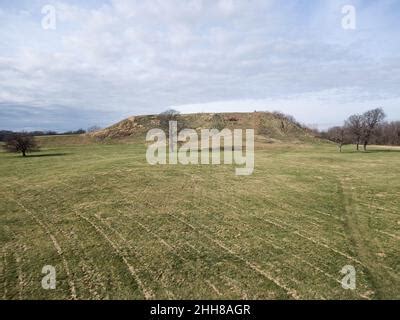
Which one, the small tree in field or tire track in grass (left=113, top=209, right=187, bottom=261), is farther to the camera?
the small tree in field

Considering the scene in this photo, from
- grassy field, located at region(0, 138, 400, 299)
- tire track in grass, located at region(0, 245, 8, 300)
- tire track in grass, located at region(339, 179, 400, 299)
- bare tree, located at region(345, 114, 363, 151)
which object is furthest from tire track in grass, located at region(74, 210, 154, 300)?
bare tree, located at region(345, 114, 363, 151)

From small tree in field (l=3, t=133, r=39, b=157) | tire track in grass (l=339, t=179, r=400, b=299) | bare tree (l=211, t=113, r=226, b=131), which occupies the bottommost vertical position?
tire track in grass (l=339, t=179, r=400, b=299)

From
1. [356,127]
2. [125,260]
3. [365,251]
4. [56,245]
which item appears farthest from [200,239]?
[356,127]

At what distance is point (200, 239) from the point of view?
524 inches

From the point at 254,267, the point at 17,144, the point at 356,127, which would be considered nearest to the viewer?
the point at 254,267

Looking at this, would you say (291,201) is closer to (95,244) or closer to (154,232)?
(154,232)

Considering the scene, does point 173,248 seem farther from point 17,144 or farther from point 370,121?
point 370,121

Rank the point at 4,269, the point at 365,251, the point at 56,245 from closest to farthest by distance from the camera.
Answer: the point at 4,269 → the point at 365,251 → the point at 56,245

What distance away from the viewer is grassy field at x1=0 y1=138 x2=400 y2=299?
→ 9445 mm

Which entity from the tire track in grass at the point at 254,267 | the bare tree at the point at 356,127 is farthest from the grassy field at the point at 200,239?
the bare tree at the point at 356,127

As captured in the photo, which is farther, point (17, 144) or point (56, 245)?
point (17, 144)

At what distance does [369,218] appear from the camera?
642 inches

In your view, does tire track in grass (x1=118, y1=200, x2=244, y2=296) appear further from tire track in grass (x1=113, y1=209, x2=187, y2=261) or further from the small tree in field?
the small tree in field

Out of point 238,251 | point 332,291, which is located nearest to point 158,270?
point 238,251
